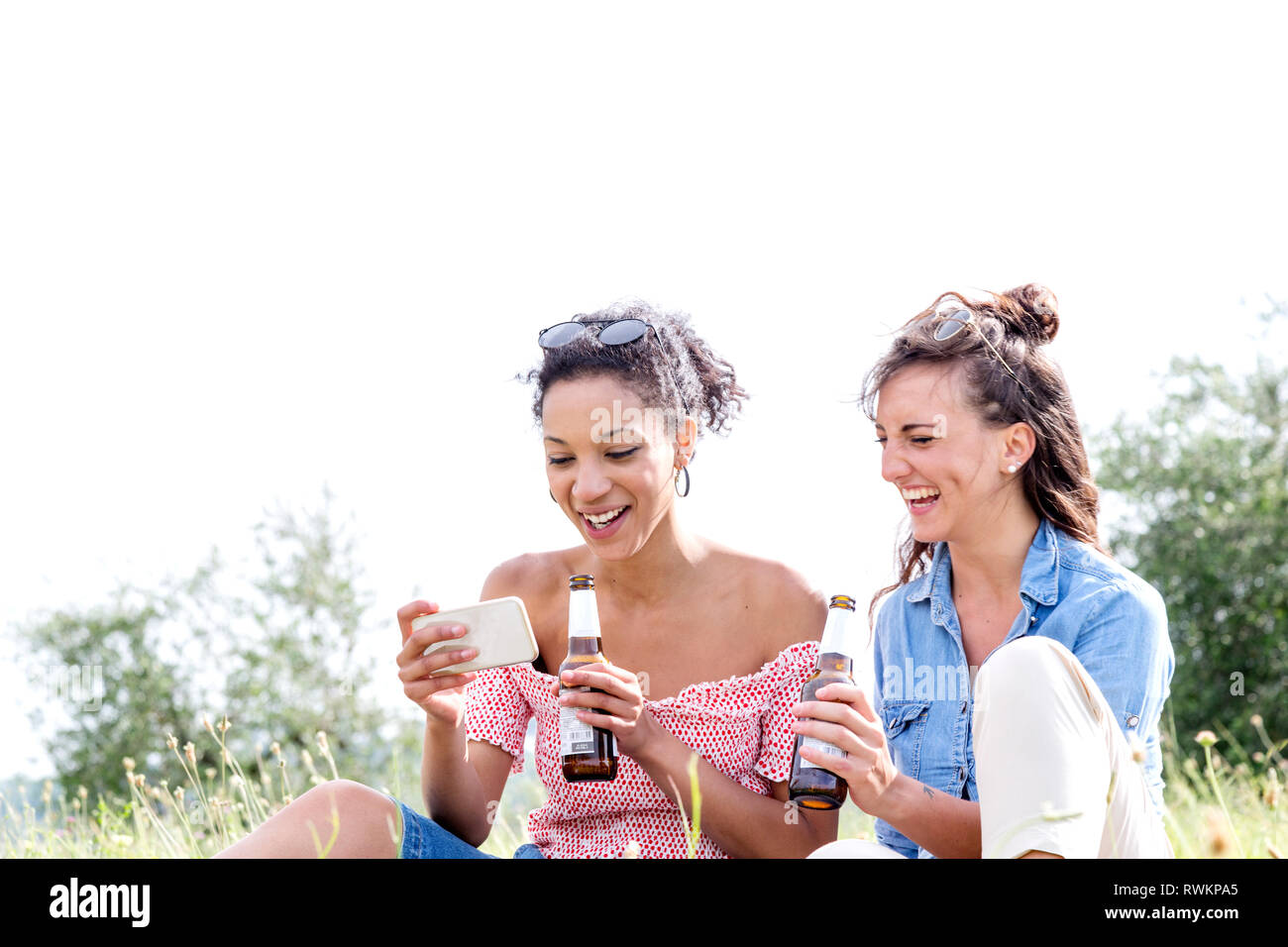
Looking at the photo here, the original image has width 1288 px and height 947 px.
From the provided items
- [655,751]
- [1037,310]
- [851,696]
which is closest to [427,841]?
[655,751]

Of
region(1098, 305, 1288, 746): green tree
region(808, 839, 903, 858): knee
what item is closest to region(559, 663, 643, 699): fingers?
region(808, 839, 903, 858): knee

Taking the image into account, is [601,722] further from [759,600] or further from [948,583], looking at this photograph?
[948,583]

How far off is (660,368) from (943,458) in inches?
33.8

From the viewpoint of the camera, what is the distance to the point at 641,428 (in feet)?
11.0

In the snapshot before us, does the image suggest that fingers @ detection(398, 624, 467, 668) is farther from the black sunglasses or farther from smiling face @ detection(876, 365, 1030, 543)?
smiling face @ detection(876, 365, 1030, 543)

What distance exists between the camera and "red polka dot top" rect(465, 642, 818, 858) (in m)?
3.21

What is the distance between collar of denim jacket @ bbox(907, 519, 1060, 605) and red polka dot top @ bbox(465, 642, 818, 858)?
0.39m

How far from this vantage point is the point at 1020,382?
342 centimetres

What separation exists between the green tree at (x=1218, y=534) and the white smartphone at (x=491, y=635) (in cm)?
1173

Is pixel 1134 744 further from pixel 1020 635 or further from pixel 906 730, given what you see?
pixel 906 730
